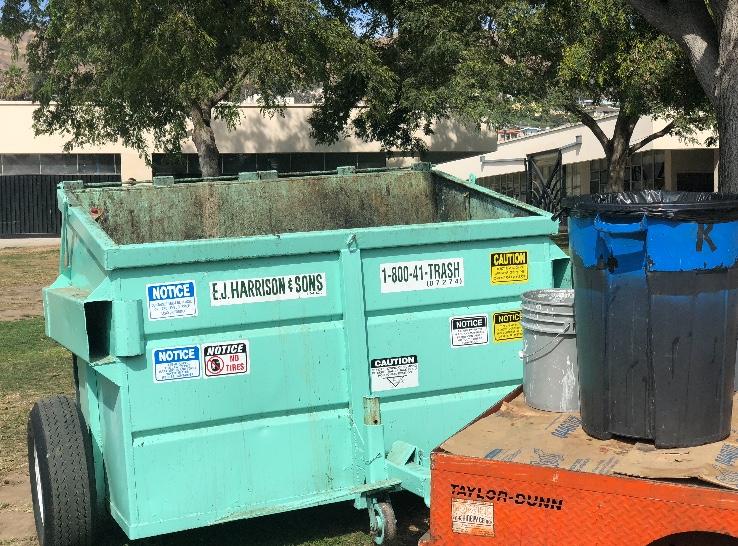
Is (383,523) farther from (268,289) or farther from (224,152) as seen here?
(224,152)

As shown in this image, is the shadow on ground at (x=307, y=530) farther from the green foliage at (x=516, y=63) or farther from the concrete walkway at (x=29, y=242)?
the concrete walkway at (x=29, y=242)

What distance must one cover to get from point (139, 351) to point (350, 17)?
18757 mm

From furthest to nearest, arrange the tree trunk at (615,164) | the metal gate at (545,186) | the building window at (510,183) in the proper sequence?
the building window at (510,183) < the tree trunk at (615,164) < the metal gate at (545,186)

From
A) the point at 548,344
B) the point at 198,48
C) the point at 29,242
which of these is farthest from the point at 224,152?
the point at 548,344

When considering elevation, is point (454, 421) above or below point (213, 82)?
below

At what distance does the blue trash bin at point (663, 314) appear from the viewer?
325cm

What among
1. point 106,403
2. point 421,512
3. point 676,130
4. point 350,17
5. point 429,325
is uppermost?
point 350,17

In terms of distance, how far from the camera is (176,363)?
4301 mm

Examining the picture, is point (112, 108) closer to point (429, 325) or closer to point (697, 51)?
point (697, 51)

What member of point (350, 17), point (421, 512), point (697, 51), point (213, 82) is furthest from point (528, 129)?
point (421, 512)

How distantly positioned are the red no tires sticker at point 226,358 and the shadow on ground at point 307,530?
107cm

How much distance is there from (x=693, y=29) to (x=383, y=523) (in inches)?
287

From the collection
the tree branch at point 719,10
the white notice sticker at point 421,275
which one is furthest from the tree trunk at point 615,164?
the white notice sticker at point 421,275

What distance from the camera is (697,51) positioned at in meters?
9.86
